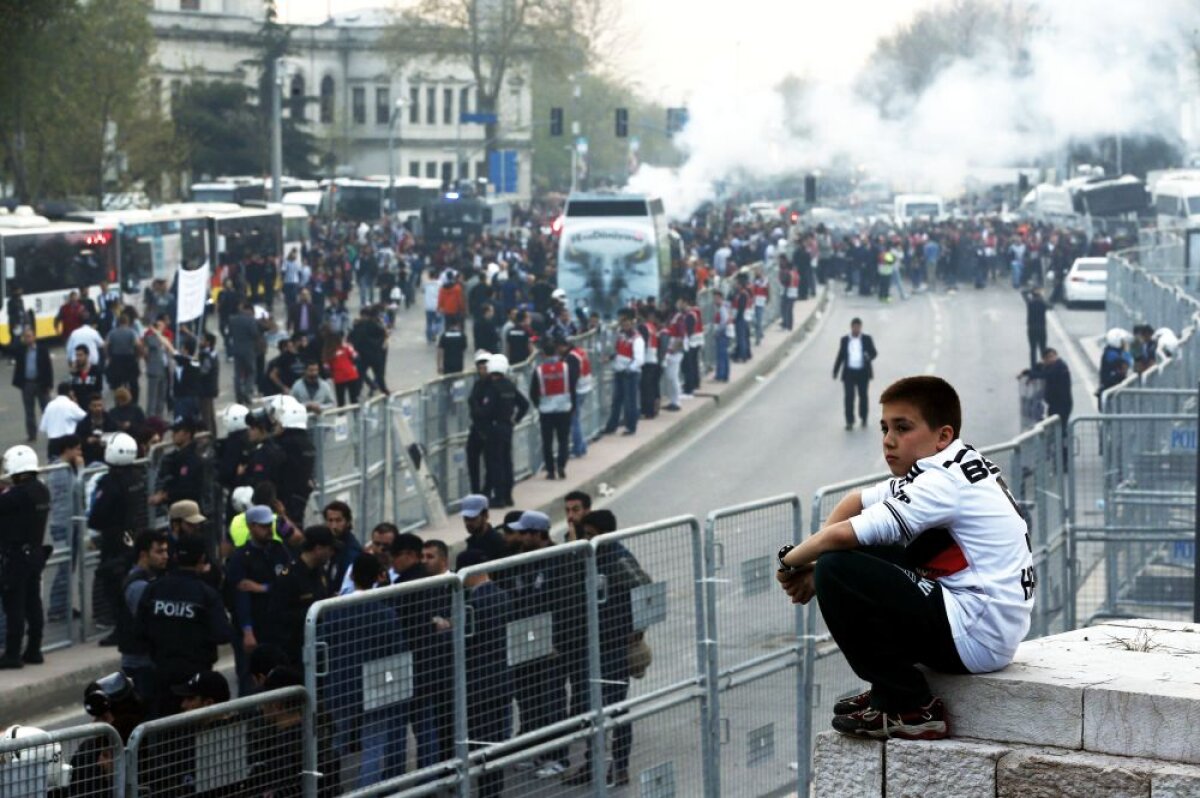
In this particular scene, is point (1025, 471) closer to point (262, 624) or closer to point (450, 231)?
point (262, 624)

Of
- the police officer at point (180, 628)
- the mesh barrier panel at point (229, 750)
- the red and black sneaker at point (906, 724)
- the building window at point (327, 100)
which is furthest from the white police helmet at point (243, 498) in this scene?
the building window at point (327, 100)

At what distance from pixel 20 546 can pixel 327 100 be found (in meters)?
100

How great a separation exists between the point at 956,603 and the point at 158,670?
20.8ft

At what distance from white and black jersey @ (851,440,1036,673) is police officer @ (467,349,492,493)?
15023mm

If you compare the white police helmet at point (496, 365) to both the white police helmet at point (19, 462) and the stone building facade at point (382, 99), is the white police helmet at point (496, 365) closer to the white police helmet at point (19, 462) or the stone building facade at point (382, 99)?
the white police helmet at point (19, 462)

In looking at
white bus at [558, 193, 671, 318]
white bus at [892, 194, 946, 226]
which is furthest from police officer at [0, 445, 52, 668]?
white bus at [892, 194, 946, 226]

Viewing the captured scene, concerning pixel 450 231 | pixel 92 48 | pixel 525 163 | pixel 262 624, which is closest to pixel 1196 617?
pixel 262 624

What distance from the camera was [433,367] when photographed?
125 ft

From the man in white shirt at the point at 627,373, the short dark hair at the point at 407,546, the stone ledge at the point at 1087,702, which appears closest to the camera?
the stone ledge at the point at 1087,702

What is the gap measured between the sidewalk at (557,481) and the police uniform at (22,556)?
265mm

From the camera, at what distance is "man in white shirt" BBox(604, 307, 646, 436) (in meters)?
26.8

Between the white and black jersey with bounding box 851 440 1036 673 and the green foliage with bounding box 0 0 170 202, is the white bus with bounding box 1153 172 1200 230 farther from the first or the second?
the white and black jersey with bounding box 851 440 1036 673

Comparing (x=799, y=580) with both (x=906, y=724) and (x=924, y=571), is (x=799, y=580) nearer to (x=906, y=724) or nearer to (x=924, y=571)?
(x=924, y=571)

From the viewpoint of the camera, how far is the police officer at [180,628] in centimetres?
1058
